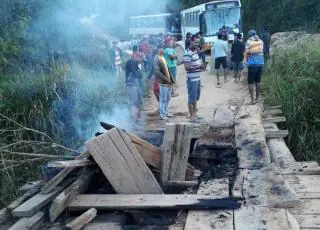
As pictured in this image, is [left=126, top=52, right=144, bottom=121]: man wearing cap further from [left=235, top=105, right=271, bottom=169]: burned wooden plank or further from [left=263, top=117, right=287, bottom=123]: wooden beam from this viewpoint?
[left=263, top=117, right=287, bottom=123]: wooden beam

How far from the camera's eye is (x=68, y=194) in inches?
156

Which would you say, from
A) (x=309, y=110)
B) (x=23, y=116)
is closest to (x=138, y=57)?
(x=23, y=116)

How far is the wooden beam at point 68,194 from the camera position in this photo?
12.6ft

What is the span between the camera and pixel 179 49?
18.1 metres

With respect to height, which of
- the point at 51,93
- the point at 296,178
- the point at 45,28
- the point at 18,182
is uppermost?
the point at 45,28

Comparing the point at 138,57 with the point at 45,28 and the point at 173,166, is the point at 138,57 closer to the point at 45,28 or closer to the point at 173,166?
the point at 45,28

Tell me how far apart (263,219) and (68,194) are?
1.74 m

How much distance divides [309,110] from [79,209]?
5.42 meters

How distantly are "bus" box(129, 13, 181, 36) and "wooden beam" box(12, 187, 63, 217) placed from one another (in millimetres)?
23541

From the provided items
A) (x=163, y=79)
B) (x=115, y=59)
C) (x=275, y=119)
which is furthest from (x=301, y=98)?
(x=115, y=59)

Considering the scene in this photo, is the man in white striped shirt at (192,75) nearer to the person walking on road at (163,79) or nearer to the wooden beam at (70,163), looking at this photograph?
the person walking on road at (163,79)

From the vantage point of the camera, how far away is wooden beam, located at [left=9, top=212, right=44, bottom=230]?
3.67 meters

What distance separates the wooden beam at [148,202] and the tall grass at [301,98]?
3.81m

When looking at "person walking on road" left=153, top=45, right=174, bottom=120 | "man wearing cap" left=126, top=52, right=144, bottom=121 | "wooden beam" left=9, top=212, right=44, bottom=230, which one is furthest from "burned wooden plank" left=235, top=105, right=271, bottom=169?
"man wearing cap" left=126, top=52, right=144, bottom=121
